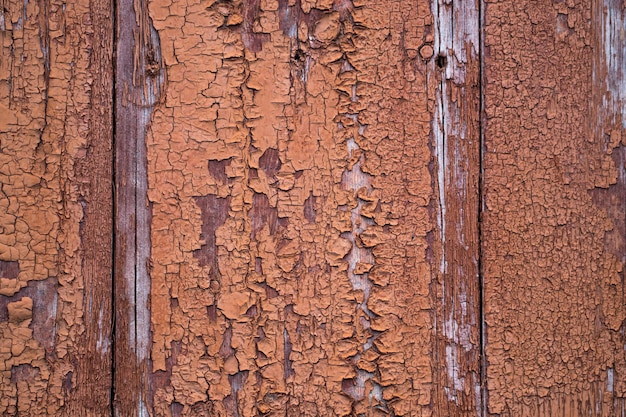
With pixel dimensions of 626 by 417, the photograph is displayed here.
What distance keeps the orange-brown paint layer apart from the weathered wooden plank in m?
0.02

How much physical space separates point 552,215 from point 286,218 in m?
0.46

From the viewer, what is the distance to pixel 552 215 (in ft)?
2.76

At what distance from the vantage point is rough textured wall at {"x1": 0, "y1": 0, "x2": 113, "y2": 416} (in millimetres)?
800

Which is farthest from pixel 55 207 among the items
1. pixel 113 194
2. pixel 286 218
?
pixel 286 218

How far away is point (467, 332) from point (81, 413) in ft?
2.19

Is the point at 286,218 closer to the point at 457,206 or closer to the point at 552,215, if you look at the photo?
the point at 457,206

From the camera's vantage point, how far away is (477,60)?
2.78ft

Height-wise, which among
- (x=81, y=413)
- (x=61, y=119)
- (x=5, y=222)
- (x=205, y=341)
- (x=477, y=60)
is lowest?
(x=81, y=413)

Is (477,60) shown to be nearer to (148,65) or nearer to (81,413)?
(148,65)

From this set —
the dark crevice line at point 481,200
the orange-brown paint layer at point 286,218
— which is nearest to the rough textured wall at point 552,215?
the dark crevice line at point 481,200

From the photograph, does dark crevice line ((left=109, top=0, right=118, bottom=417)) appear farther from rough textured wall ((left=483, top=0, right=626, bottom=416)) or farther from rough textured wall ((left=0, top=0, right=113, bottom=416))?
rough textured wall ((left=483, top=0, right=626, bottom=416))

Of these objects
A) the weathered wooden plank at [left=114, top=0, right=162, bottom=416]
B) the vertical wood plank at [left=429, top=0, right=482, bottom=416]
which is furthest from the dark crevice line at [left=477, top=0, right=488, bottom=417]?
the weathered wooden plank at [left=114, top=0, right=162, bottom=416]

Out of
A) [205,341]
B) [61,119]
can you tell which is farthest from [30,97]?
[205,341]

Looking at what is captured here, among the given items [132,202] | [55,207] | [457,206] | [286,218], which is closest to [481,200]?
[457,206]
